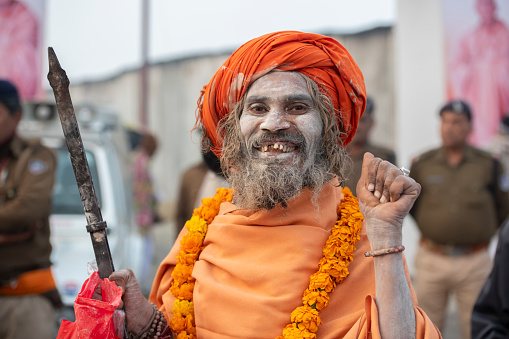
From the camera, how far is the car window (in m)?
5.90

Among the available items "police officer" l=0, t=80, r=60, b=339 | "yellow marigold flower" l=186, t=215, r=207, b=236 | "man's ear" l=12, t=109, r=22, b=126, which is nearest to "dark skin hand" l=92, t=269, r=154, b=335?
"yellow marigold flower" l=186, t=215, r=207, b=236

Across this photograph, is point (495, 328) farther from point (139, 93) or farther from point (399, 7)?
point (139, 93)

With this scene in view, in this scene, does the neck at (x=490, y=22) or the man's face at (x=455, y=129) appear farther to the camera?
the neck at (x=490, y=22)

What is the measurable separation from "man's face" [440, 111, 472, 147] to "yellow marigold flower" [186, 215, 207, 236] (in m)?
3.89

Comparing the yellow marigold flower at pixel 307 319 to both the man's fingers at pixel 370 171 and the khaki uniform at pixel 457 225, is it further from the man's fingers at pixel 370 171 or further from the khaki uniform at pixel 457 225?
the khaki uniform at pixel 457 225

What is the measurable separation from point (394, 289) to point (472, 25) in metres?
6.65

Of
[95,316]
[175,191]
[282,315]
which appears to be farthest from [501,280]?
[175,191]

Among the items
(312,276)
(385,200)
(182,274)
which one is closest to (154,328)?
(182,274)

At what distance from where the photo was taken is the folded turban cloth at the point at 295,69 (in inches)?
90.8

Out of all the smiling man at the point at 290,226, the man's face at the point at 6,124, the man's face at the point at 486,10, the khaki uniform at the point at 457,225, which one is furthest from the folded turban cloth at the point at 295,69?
the man's face at the point at 486,10

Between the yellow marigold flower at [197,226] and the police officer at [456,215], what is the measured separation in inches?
139

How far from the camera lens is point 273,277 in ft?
7.18

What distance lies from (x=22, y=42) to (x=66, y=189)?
4.36 m

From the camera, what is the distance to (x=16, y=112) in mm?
Result: 4410
